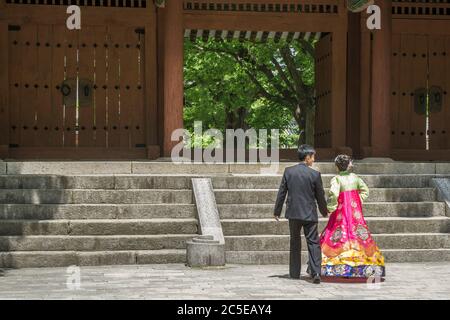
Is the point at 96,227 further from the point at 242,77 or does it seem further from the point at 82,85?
the point at 242,77

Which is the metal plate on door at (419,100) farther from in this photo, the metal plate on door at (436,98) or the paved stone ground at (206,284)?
the paved stone ground at (206,284)

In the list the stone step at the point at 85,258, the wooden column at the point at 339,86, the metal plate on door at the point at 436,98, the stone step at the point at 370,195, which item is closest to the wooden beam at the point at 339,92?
the wooden column at the point at 339,86

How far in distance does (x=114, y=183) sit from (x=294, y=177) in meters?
3.81

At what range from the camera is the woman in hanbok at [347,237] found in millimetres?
8859

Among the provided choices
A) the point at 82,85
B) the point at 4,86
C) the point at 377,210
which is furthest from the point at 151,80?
the point at 377,210

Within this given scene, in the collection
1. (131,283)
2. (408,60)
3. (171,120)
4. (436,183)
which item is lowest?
(131,283)

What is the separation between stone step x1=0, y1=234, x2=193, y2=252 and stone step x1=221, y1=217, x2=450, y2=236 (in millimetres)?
734

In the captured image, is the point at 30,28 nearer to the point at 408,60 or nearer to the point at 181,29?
the point at 181,29

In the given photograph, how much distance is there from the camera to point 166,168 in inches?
514

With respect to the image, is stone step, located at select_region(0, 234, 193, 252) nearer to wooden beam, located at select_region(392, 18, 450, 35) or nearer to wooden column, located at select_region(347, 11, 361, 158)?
wooden column, located at select_region(347, 11, 361, 158)

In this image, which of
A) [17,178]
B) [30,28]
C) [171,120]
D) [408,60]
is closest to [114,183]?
[17,178]

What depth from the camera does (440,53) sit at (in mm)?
16016

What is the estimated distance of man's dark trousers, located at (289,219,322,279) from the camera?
871cm

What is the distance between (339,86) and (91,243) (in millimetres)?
6899
